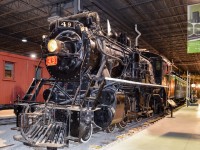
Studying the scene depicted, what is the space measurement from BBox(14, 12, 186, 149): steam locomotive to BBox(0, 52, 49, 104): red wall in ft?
20.7

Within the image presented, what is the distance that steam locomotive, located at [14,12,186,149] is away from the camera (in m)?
3.95

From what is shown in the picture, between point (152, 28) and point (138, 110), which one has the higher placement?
point (152, 28)

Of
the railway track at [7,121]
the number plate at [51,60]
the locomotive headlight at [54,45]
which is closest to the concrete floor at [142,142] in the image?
the railway track at [7,121]

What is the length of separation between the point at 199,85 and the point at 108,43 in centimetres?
4660

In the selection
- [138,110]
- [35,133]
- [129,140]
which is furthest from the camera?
[138,110]

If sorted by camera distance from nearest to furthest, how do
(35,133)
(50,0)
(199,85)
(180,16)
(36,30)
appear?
(35,133) → (50,0) → (180,16) → (36,30) → (199,85)

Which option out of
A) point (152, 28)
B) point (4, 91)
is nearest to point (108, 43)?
point (4, 91)

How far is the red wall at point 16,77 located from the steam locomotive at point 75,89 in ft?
20.7

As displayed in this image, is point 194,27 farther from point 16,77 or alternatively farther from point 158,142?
point 16,77

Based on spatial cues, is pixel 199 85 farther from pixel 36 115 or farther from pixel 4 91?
pixel 36 115

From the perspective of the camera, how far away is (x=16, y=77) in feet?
38.3

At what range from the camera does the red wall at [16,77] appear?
35.7ft

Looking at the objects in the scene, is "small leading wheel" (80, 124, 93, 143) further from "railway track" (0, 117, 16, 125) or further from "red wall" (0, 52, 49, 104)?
"red wall" (0, 52, 49, 104)

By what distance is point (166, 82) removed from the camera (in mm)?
10664
